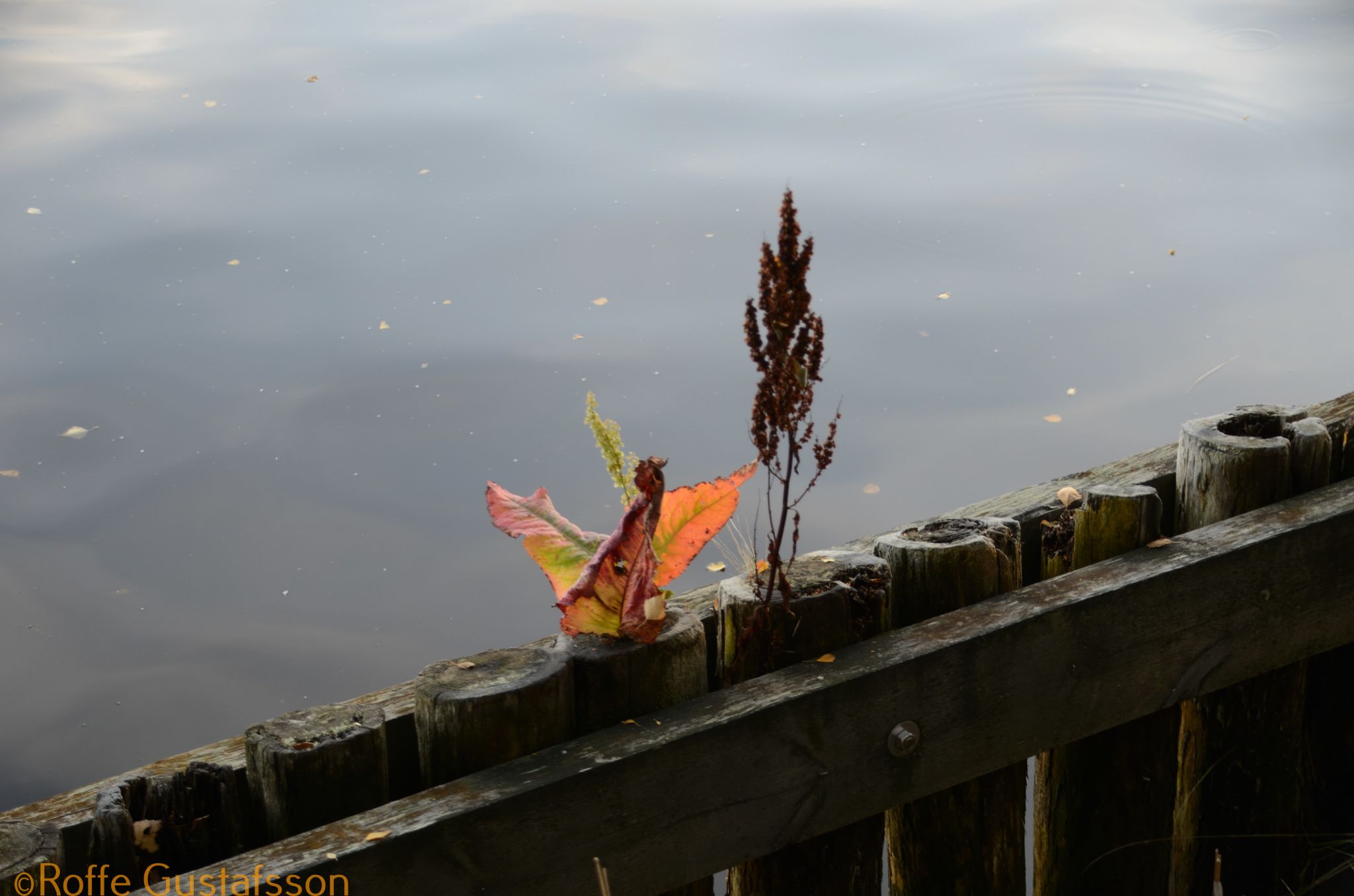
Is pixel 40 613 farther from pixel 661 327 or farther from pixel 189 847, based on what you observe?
pixel 189 847

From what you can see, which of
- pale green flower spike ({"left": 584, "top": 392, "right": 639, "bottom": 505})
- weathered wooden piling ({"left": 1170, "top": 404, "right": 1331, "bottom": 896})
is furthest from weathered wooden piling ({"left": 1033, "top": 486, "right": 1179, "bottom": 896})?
pale green flower spike ({"left": 584, "top": 392, "right": 639, "bottom": 505})

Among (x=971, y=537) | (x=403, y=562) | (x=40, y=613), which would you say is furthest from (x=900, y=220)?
(x=971, y=537)

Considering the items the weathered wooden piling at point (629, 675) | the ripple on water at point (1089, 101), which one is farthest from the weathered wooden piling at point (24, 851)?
the ripple on water at point (1089, 101)

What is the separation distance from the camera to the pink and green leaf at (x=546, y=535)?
169 centimetres

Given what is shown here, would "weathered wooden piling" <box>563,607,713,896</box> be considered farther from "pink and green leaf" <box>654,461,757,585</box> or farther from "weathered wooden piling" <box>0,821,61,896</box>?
"weathered wooden piling" <box>0,821,61,896</box>

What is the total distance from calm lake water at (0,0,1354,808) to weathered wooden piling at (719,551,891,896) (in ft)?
8.24

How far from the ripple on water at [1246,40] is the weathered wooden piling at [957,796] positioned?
293 inches

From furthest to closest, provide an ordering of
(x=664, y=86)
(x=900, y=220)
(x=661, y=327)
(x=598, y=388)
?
(x=664, y=86) < (x=900, y=220) < (x=661, y=327) < (x=598, y=388)

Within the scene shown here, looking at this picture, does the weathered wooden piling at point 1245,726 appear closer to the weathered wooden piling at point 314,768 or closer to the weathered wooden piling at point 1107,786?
the weathered wooden piling at point 1107,786

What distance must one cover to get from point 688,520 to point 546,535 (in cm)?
19

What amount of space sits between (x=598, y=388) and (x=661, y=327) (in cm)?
52

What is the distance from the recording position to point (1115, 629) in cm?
184

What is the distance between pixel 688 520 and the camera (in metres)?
1.68

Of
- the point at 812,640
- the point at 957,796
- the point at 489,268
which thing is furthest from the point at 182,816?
the point at 489,268
